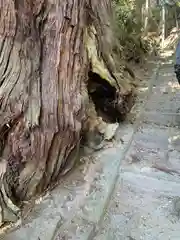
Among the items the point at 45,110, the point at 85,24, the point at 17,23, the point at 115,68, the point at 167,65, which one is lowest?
the point at 167,65

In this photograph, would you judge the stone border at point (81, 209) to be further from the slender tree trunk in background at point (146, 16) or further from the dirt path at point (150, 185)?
the slender tree trunk in background at point (146, 16)

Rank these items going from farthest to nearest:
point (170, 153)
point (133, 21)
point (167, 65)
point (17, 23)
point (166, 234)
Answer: point (133, 21), point (167, 65), point (170, 153), point (17, 23), point (166, 234)

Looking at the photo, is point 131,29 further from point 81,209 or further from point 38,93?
point 81,209

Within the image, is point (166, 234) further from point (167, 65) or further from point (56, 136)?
point (167, 65)

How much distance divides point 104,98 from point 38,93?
1003 mm

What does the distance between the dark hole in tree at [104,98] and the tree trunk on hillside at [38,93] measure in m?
0.44

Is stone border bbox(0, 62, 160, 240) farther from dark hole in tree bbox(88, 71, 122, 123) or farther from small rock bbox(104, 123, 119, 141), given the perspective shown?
dark hole in tree bbox(88, 71, 122, 123)

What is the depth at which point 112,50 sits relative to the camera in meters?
3.48

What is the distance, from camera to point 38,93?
2439 mm

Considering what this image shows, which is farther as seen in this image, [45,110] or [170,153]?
[170,153]

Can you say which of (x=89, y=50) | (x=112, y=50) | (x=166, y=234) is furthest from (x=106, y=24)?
(x=166, y=234)

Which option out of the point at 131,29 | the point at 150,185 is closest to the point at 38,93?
the point at 150,185

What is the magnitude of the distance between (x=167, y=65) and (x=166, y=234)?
316 centimetres

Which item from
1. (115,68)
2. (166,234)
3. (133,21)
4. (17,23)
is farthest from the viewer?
(133,21)
